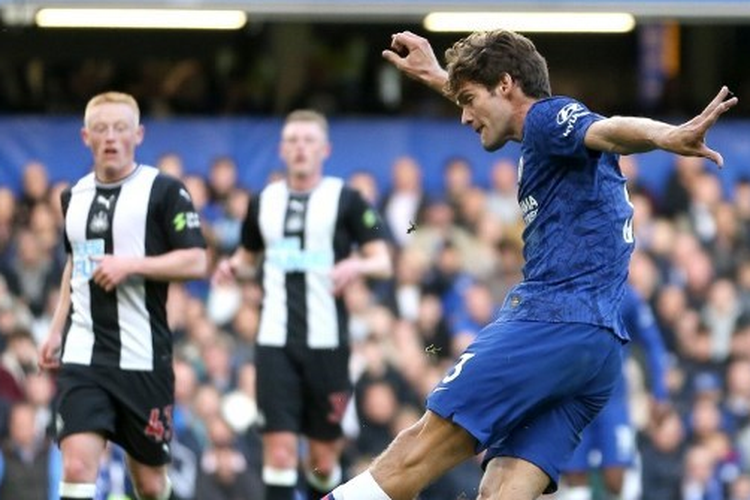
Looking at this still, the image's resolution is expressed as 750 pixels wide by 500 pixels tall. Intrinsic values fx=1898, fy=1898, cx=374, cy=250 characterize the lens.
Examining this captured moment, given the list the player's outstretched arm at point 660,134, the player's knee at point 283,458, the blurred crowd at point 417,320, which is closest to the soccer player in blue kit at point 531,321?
the player's outstretched arm at point 660,134

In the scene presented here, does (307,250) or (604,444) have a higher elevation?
(307,250)

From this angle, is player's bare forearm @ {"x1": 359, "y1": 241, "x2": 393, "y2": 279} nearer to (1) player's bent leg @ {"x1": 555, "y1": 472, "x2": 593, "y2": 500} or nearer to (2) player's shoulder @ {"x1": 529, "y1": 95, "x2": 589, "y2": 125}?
(1) player's bent leg @ {"x1": 555, "y1": 472, "x2": 593, "y2": 500}

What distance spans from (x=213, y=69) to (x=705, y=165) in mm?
4707

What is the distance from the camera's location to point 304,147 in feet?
39.0

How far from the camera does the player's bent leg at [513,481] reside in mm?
7688

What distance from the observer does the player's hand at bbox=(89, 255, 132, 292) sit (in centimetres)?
941

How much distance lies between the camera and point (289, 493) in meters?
11.6

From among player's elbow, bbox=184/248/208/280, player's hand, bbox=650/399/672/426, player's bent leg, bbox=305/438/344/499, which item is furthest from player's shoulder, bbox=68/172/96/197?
player's hand, bbox=650/399/672/426

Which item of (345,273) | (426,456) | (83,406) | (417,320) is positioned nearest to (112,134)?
(83,406)

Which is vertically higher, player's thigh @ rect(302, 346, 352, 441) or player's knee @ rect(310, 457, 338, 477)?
player's thigh @ rect(302, 346, 352, 441)

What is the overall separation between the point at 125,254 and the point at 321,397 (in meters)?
2.37

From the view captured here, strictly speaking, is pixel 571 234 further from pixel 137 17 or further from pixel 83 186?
pixel 137 17

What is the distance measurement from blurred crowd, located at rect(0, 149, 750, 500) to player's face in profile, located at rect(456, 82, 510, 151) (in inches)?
286

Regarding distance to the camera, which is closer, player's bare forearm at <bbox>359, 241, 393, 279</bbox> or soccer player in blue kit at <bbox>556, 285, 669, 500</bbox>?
player's bare forearm at <bbox>359, 241, 393, 279</bbox>
